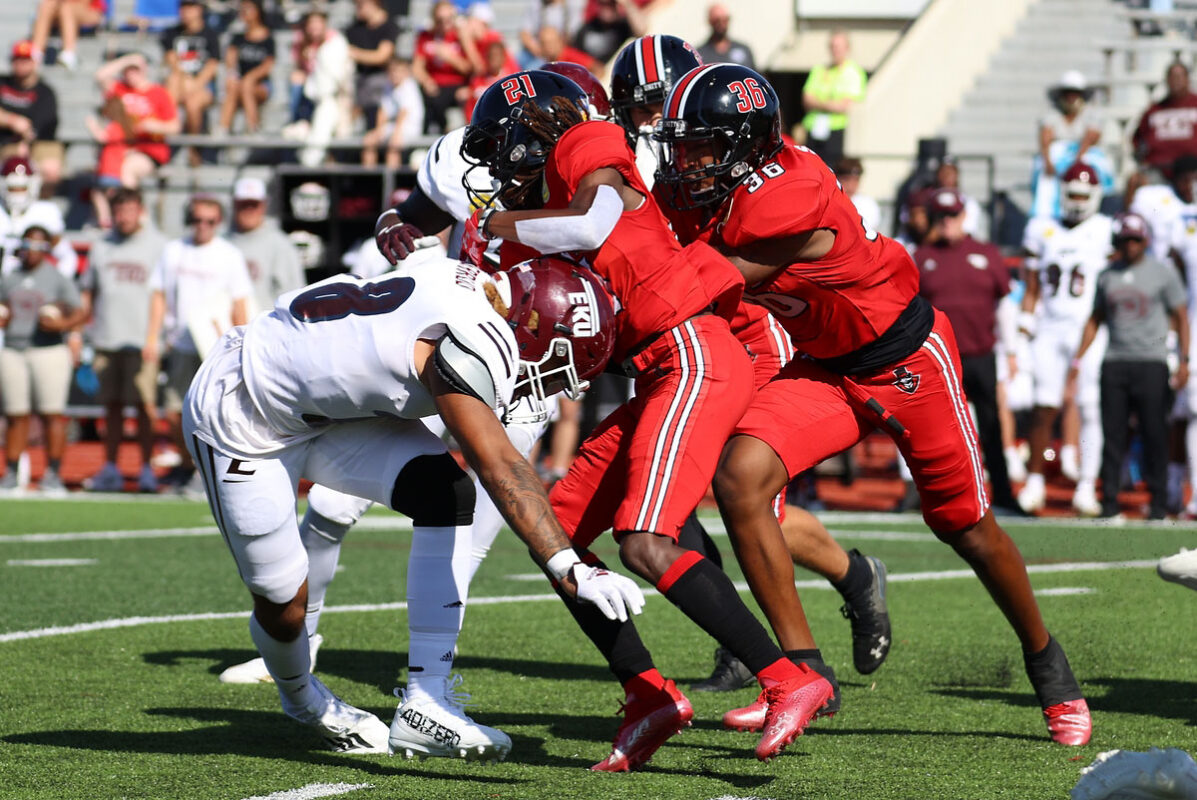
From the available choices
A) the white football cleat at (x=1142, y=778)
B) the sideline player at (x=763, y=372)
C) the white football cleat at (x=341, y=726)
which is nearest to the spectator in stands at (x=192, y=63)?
the sideline player at (x=763, y=372)

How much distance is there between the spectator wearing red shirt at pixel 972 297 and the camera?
10.6 metres

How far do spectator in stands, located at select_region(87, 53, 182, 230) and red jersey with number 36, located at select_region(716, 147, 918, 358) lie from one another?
11.8 meters

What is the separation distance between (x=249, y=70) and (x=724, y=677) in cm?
1274

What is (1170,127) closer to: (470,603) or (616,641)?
(470,603)

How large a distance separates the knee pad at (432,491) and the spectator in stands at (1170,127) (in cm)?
1027

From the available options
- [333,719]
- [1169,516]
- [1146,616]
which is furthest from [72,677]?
[1169,516]

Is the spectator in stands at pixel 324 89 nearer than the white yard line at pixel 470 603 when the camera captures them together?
No

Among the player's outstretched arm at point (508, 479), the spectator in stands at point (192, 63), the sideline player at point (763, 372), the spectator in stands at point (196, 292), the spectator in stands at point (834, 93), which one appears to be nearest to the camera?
the player's outstretched arm at point (508, 479)

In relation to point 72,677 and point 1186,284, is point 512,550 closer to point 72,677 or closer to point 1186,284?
point 72,677

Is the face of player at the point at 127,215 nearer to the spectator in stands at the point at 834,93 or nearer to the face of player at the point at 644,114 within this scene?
the spectator in stands at the point at 834,93

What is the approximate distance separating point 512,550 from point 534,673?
3659mm

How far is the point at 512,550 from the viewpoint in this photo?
9352mm

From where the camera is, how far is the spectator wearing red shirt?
418 inches

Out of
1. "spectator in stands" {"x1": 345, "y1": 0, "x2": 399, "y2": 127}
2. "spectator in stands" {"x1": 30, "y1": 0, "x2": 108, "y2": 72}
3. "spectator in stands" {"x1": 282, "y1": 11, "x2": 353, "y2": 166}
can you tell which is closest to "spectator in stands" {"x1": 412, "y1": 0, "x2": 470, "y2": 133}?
"spectator in stands" {"x1": 345, "y1": 0, "x2": 399, "y2": 127}
